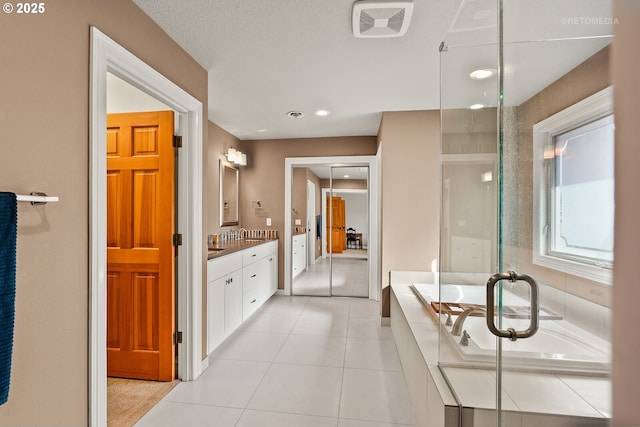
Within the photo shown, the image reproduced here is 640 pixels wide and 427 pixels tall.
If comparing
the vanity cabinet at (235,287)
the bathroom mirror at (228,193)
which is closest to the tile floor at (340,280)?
the vanity cabinet at (235,287)

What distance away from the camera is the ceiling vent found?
1726 mm

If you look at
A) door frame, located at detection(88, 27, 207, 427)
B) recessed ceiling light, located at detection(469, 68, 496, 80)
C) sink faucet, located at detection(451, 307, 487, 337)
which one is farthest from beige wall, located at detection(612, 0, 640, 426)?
door frame, located at detection(88, 27, 207, 427)

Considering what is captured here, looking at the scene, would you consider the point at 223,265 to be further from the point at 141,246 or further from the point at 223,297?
the point at 141,246

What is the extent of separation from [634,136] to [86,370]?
2.06 m

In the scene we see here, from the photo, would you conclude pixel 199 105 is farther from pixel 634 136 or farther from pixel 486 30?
pixel 634 136

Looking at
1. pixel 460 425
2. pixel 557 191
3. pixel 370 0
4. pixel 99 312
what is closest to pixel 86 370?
pixel 99 312

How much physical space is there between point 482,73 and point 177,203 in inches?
85.3

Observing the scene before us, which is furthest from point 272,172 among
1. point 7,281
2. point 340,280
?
point 7,281

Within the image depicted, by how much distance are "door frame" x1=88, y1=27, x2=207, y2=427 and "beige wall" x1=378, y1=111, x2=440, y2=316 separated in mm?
2119

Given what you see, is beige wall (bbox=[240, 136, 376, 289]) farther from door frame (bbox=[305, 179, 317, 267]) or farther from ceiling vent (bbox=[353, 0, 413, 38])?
ceiling vent (bbox=[353, 0, 413, 38])

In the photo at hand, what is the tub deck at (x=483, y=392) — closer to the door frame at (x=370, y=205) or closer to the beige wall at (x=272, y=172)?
the door frame at (x=370, y=205)

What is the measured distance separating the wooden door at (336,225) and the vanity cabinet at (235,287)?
0.98 m

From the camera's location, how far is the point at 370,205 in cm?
470

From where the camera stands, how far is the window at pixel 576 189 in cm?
68
